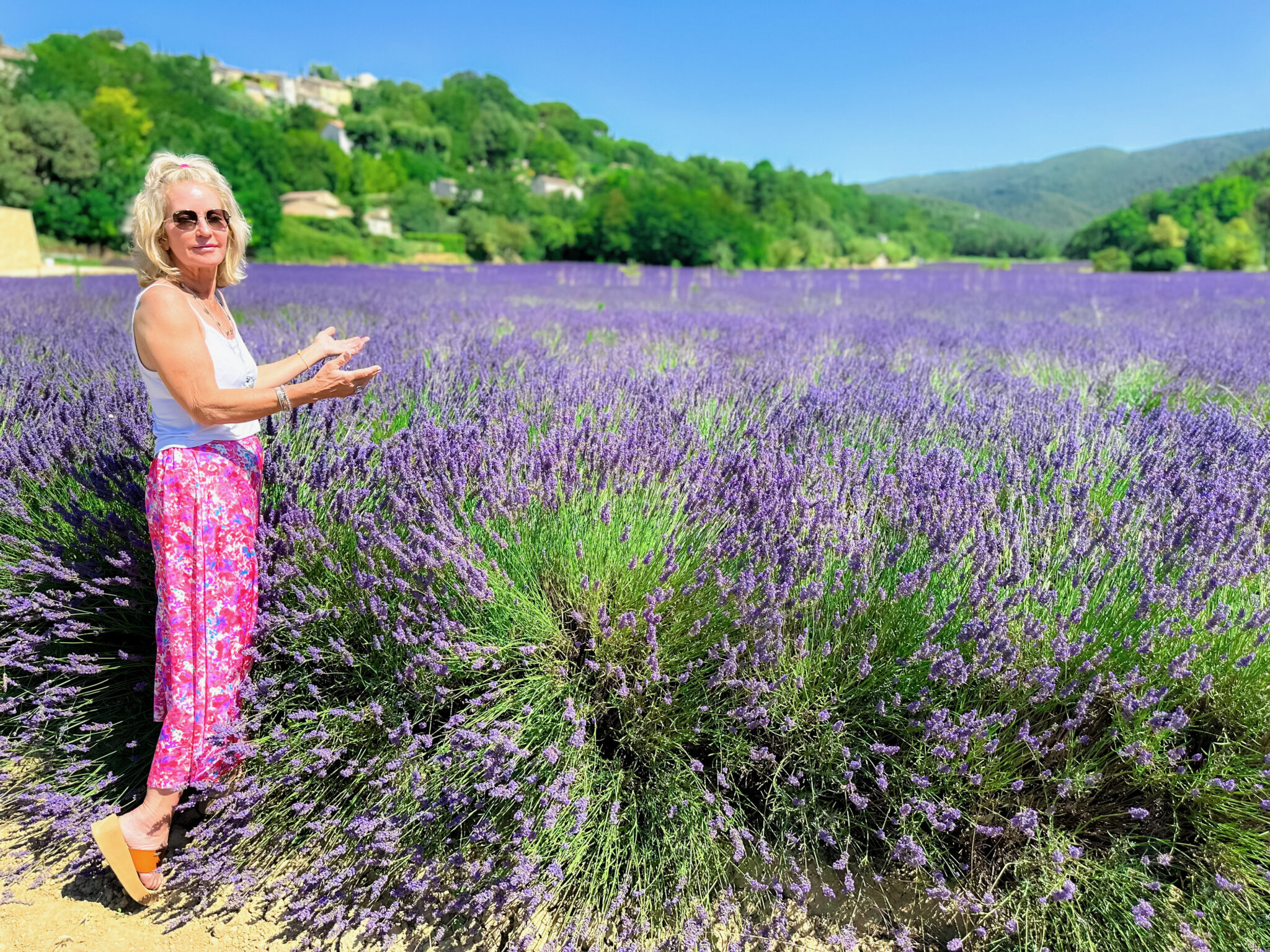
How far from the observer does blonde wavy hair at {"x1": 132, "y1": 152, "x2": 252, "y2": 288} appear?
60.2 inches

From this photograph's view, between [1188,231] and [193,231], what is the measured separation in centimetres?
4599

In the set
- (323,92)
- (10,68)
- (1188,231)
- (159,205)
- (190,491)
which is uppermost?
(323,92)

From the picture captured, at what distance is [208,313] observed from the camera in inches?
64.2

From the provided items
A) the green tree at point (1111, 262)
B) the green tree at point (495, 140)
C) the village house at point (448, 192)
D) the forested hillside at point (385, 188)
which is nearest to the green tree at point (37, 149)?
the forested hillside at point (385, 188)

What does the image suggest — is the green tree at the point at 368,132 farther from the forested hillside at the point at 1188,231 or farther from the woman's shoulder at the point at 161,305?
the woman's shoulder at the point at 161,305

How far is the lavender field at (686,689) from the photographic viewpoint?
136 cm

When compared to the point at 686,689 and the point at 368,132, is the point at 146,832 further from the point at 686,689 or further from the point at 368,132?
the point at 368,132

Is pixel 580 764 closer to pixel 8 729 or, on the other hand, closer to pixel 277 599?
pixel 277 599

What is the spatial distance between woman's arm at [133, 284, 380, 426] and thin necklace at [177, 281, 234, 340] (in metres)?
0.14

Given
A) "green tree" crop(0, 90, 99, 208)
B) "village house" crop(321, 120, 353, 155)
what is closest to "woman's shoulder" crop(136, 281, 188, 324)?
"green tree" crop(0, 90, 99, 208)

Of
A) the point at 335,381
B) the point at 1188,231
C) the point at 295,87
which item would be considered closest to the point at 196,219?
the point at 335,381

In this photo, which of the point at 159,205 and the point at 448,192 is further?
the point at 448,192

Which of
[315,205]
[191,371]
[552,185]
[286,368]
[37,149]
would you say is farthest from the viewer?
[552,185]

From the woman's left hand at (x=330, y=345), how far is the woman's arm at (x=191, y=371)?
349 mm
